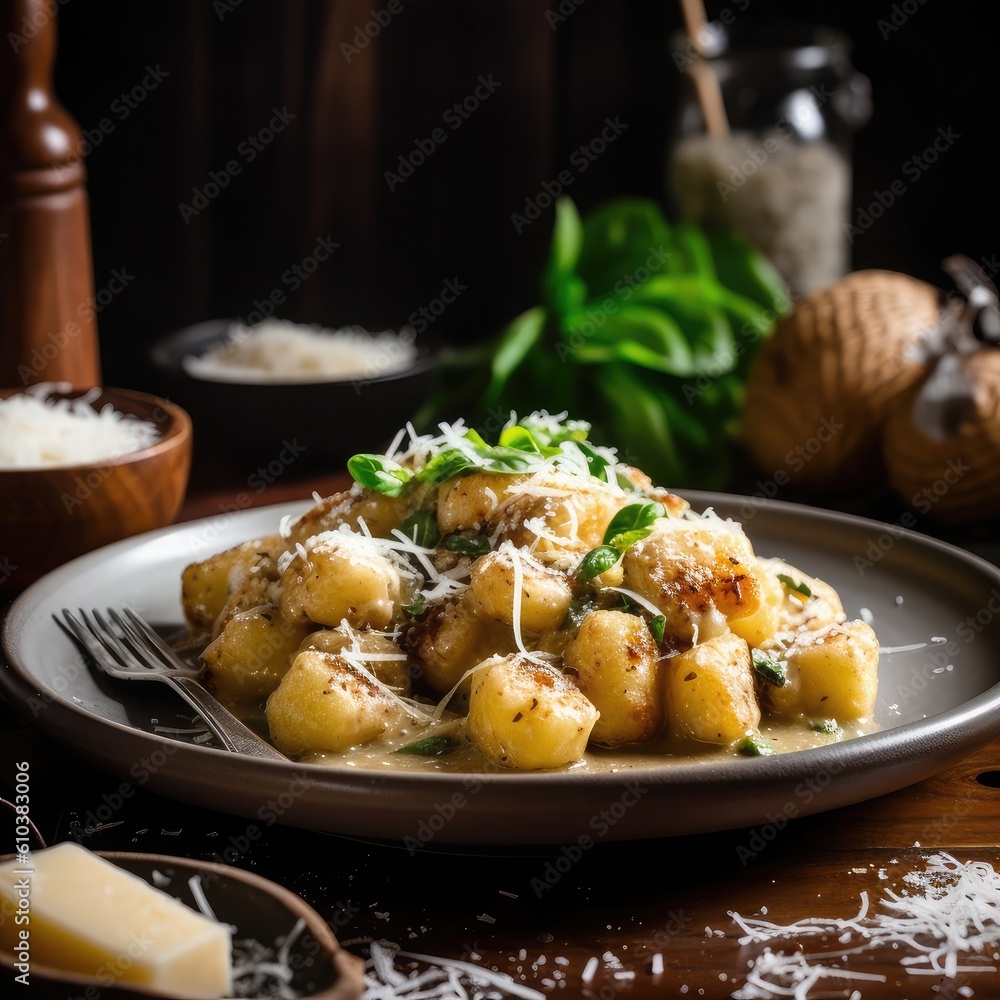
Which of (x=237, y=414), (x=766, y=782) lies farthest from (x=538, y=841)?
(x=237, y=414)

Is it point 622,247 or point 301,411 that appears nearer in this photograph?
point 301,411

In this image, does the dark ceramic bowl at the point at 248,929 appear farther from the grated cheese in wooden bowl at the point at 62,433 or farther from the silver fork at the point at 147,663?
the grated cheese in wooden bowl at the point at 62,433

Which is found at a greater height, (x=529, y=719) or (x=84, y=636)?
(x=529, y=719)

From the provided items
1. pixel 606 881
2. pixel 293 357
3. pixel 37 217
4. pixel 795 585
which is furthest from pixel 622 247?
pixel 606 881

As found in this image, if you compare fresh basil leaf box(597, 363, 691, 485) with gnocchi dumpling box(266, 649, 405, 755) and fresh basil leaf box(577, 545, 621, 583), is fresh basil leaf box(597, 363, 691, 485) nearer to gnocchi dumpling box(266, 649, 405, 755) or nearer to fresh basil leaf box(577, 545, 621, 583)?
fresh basil leaf box(577, 545, 621, 583)

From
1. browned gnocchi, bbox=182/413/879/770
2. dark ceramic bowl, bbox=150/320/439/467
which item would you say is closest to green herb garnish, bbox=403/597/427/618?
browned gnocchi, bbox=182/413/879/770

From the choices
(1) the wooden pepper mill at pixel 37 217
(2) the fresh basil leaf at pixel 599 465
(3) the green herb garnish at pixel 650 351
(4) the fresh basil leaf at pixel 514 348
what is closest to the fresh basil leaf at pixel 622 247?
(3) the green herb garnish at pixel 650 351

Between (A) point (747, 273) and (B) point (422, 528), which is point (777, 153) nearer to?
(A) point (747, 273)

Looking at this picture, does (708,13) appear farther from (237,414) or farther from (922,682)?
(922,682)
